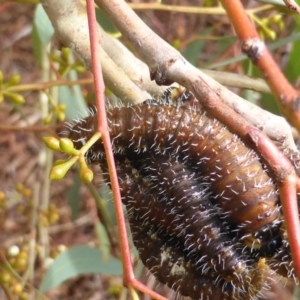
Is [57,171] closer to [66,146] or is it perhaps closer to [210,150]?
[66,146]

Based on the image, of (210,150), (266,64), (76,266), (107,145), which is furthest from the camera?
(76,266)

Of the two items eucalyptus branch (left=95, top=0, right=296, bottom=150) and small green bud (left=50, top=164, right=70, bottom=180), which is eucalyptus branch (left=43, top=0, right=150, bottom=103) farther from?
small green bud (left=50, top=164, right=70, bottom=180)

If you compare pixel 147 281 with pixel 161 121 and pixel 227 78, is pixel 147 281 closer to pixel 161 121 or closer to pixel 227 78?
pixel 227 78

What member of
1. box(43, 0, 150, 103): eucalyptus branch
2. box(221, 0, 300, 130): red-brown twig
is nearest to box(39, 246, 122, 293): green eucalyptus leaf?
box(43, 0, 150, 103): eucalyptus branch

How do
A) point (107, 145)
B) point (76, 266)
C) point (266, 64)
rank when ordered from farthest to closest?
point (76, 266) → point (107, 145) → point (266, 64)

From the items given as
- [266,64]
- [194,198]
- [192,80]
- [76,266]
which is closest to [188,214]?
[194,198]

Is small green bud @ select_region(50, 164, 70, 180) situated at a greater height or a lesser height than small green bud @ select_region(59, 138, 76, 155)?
lesser
